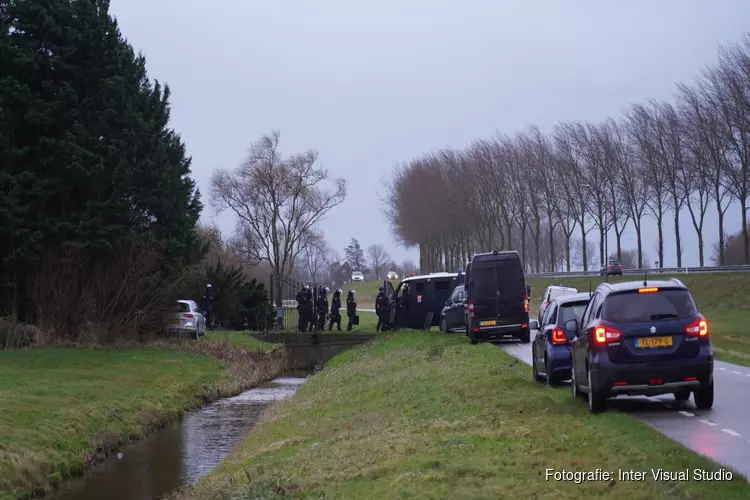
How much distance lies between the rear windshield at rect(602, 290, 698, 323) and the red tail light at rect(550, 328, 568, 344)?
4.14 m

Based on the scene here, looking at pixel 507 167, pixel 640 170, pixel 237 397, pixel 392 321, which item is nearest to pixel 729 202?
pixel 640 170

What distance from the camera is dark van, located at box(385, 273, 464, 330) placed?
45.6 meters

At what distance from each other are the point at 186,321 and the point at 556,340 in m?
29.0

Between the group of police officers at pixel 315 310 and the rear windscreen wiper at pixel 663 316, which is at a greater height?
the group of police officers at pixel 315 310

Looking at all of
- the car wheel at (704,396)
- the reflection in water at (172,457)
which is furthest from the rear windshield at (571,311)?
the reflection in water at (172,457)

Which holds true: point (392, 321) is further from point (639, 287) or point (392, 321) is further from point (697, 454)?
point (697, 454)

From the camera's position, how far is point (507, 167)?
9238cm

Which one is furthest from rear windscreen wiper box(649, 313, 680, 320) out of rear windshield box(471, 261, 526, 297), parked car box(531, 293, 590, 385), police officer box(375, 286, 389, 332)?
police officer box(375, 286, 389, 332)

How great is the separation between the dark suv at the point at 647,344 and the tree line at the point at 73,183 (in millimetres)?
24647

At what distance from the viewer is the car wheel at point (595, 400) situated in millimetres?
14562

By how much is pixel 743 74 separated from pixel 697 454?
54861 millimetres

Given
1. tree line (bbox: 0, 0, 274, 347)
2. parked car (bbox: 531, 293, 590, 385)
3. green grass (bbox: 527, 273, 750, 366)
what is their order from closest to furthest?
parked car (bbox: 531, 293, 590, 385)
tree line (bbox: 0, 0, 274, 347)
green grass (bbox: 527, 273, 750, 366)

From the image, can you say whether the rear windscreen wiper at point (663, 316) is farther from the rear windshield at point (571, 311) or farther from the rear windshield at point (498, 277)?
the rear windshield at point (498, 277)

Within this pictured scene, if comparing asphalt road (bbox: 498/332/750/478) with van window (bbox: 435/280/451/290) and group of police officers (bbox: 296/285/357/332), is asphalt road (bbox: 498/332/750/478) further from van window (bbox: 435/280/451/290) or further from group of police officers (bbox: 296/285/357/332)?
group of police officers (bbox: 296/285/357/332)
